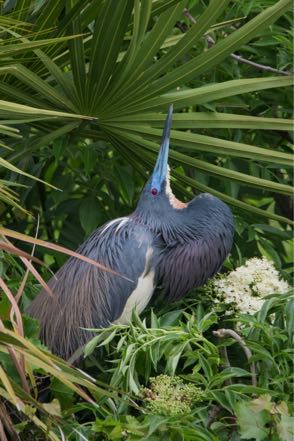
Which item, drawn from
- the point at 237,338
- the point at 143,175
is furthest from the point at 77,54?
the point at 237,338

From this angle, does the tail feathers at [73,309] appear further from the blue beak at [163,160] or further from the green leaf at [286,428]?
the green leaf at [286,428]

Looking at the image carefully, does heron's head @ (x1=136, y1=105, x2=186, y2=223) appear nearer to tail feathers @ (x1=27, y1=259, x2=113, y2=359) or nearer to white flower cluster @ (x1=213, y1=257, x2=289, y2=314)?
tail feathers @ (x1=27, y1=259, x2=113, y2=359)

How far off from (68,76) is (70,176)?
0.68m

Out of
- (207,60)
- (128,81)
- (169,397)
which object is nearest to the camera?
(169,397)

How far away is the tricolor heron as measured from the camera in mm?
3148

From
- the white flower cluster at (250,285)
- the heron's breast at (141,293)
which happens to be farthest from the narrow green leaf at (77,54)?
the white flower cluster at (250,285)

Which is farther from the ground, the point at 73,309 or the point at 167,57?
the point at 167,57

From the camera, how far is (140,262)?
3162mm

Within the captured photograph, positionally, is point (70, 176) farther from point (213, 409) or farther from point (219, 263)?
point (213, 409)

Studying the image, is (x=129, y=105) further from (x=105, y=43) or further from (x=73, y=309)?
(x=73, y=309)

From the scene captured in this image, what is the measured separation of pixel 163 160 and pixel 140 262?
0.96 ft

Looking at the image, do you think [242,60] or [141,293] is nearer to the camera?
[141,293]

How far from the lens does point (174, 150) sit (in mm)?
3506

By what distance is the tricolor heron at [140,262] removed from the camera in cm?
315
